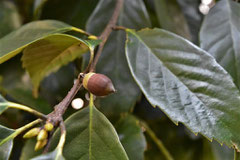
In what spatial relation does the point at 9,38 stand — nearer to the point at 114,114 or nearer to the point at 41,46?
the point at 41,46

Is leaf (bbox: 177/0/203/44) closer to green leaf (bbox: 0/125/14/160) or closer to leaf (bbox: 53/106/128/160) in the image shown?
leaf (bbox: 53/106/128/160)

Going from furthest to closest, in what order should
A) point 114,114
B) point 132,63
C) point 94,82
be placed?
point 114,114
point 132,63
point 94,82

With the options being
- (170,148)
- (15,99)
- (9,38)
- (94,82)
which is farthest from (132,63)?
(170,148)

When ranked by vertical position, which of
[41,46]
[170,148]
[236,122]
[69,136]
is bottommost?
[170,148]

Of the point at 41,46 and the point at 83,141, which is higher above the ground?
the point at 41,46

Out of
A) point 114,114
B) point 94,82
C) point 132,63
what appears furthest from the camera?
point 114,114

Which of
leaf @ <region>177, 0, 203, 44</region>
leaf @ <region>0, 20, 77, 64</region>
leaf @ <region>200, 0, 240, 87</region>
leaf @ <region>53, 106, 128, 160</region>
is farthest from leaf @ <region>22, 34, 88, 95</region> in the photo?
leaf @ <region>177, 0, 203, 44</region>

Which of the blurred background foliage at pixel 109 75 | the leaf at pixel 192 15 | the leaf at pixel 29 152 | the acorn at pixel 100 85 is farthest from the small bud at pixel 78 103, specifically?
the leaf at pixel 192 15
